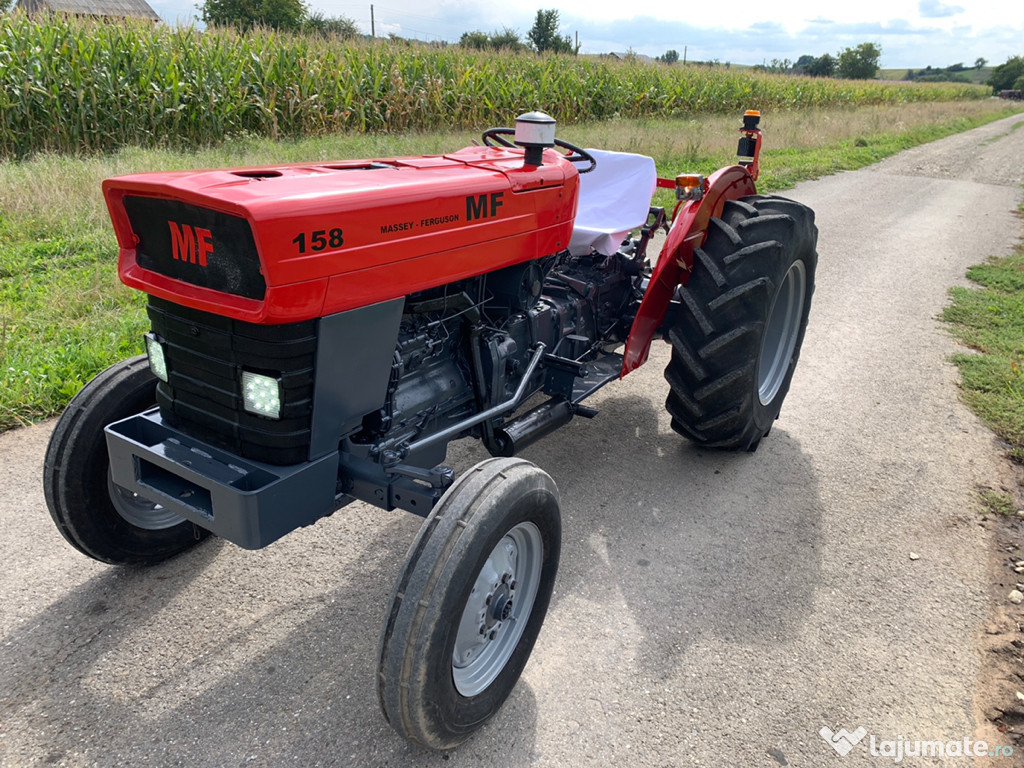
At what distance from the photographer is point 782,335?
13.1ft

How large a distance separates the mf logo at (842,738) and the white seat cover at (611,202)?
2212mm

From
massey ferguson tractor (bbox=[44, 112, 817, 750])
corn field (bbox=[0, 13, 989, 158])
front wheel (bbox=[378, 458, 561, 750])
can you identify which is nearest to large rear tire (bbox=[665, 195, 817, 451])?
massey ferguson tractor (bbox=[44, 112, 817, 750])

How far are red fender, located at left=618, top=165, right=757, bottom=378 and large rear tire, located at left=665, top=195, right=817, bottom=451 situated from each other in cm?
8

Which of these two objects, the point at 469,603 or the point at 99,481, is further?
the point at 99,481

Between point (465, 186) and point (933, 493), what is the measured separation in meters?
2.70

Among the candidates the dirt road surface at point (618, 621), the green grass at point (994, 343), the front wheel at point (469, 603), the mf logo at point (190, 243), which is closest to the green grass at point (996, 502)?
the dirt road surface at point (618, 621)

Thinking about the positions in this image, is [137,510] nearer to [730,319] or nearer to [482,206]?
[482,206]

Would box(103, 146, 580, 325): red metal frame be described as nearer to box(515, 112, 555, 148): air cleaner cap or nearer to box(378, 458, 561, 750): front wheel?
box(515, 112, 555, 148): air cleaner cap

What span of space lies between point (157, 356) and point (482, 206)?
1.14 metres

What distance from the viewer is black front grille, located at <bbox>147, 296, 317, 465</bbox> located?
1965 millimetres

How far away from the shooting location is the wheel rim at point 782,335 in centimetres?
390

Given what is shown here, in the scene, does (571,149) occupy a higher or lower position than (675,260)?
higher

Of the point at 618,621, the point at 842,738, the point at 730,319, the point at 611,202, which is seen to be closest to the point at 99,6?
the point at 611,202

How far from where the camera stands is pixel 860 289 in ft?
21.3
